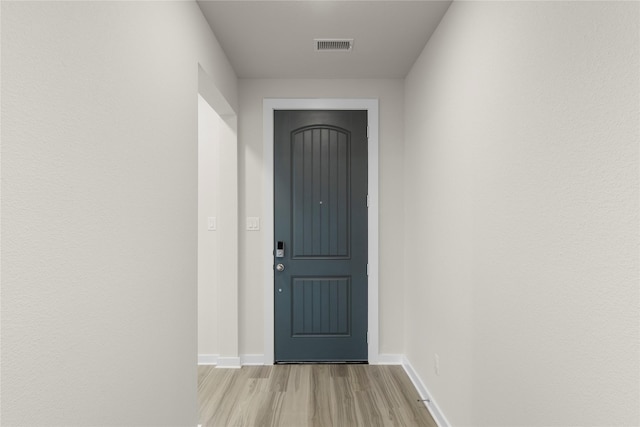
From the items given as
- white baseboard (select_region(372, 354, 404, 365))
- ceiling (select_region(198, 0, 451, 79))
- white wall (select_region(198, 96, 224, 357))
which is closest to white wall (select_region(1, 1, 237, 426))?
ceiling (select_region(198, 0, 451, 79))

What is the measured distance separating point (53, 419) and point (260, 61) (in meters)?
2.67

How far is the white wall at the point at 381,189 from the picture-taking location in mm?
3398

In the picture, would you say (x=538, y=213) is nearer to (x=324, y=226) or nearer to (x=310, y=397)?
(x=310, y=397)

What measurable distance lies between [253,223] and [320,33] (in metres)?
1.66

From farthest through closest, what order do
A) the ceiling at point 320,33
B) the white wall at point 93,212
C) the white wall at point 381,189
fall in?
1. the white wall at point 381,189
2. the ceiling at point 320,33
3. the white wall at point 93,212

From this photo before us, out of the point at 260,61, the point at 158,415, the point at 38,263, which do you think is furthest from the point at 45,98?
the point at 260,61

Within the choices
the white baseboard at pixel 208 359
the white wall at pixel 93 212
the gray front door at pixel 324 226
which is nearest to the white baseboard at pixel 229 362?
the white baseboard at pixel 208 359

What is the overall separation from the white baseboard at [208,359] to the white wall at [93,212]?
59.5 inches

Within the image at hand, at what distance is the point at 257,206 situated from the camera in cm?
341

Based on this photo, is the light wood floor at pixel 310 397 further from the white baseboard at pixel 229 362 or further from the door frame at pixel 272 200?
the door frame at pixel 272 200

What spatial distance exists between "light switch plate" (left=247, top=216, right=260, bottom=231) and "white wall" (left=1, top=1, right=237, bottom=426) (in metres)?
1.44

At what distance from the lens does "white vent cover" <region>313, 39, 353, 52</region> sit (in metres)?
2.65

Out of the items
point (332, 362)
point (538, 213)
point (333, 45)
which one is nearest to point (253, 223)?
point (332, 362)

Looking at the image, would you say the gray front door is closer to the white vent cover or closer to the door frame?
the door frame
